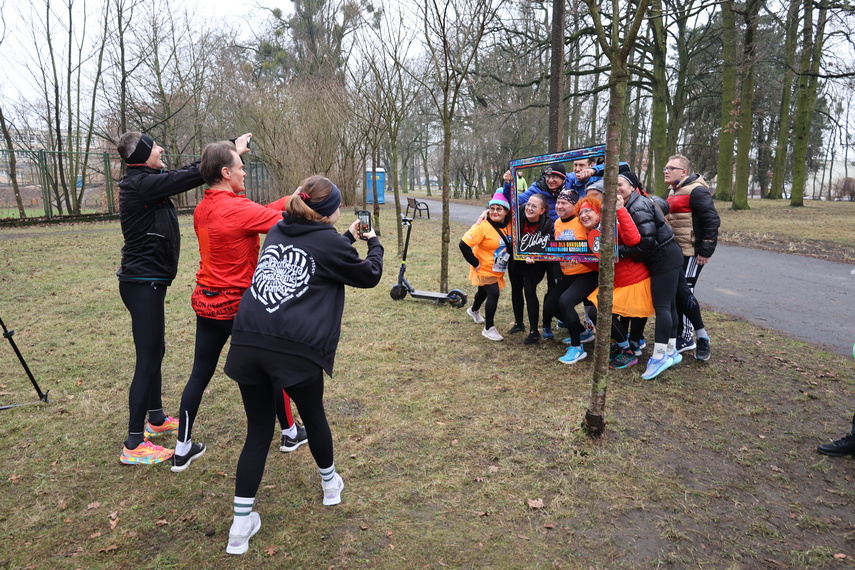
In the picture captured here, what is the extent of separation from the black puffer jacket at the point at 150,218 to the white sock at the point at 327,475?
1.60 metres

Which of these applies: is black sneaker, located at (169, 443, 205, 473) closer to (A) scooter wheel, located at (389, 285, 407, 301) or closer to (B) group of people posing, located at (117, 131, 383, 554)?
(B) group of people posing, located at (117, 131, 383, 554)

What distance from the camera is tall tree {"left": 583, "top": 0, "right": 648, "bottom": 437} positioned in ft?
10.8

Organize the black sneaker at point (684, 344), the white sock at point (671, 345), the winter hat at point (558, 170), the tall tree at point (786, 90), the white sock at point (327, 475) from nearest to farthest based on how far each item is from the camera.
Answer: the white sock at point (327, 475) < the white sock at point (671, 345) < the black sneaker at point (684, 344) < the winter hat at point (558, 170) < the tall tree at point (786, 90)

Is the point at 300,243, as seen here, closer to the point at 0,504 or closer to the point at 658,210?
the point at 0,504

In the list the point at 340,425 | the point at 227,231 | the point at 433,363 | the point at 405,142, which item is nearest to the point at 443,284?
the point at 433,363

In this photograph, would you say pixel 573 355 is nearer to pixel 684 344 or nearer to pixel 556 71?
pixel 684 344

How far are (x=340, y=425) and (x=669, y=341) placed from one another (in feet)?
9.81

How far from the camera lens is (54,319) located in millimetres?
6945

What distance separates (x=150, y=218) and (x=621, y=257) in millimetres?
3656

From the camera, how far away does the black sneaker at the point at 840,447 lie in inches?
139

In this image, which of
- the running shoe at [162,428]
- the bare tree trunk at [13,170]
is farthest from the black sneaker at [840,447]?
the bare tree trunk at [13,170]

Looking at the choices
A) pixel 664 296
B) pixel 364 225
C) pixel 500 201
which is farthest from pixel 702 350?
pixel 364 225

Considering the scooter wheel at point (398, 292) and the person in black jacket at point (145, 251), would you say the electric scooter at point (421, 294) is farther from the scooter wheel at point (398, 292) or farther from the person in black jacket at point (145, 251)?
the person in black jacket at point (145, 251)

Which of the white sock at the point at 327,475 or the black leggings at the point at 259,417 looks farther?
the white sock at the point at 327,475
